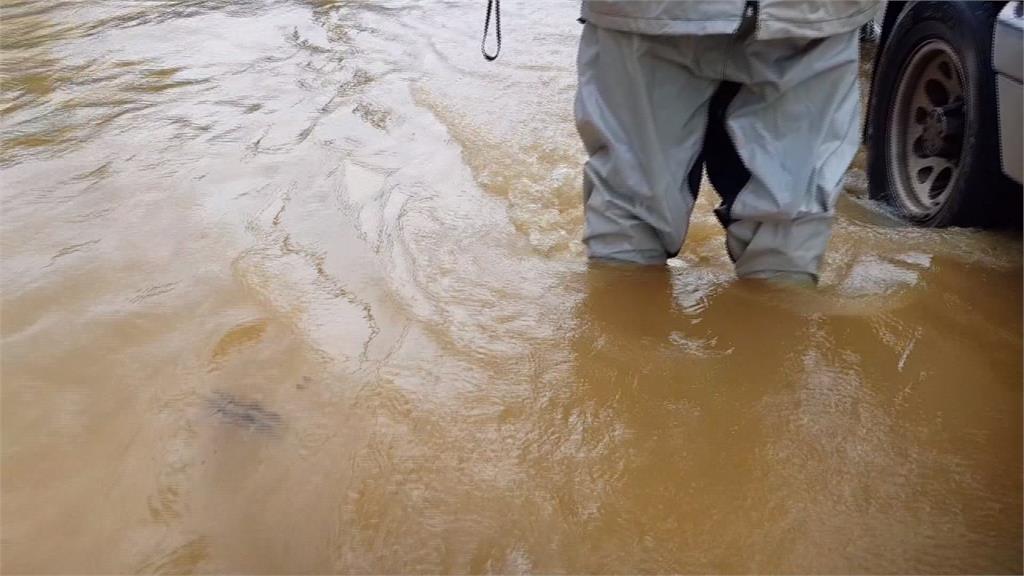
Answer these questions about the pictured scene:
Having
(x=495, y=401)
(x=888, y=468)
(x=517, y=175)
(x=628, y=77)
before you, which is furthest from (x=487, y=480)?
(x=517, y=175)

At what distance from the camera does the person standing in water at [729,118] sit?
2.31 metres

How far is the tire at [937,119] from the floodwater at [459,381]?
154 millimetres

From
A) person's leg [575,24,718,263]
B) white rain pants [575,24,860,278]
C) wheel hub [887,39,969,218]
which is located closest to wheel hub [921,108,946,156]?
wheel hub [887,39,969,218]

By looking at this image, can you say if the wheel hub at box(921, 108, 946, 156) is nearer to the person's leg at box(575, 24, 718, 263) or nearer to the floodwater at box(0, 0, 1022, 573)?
the floodwater at box(0, 0, 1022, 573)

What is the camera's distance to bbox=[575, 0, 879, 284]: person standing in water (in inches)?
90.8

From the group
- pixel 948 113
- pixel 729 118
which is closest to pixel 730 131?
pixel 729 118

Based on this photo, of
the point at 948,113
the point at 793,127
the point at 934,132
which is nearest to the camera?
the point at 793,127

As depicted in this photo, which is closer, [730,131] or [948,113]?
[730,131]

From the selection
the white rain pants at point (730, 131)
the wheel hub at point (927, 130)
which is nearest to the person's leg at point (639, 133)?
the white rain pants at point (730, 131)

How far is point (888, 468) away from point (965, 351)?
605 mm

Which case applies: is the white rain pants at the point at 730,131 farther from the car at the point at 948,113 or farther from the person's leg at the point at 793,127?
the car at the point at 948,113

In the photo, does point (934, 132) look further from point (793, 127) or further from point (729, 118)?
point (729, 118)

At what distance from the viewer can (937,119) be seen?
10.1ft

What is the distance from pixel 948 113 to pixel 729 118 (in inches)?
39.8
